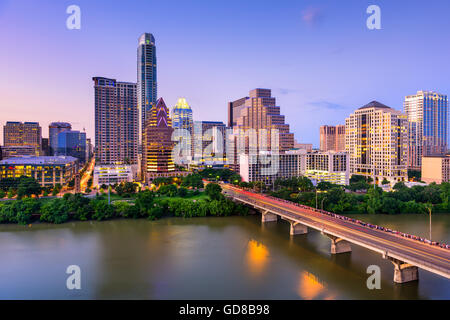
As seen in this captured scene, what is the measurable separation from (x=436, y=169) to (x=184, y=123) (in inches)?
3085

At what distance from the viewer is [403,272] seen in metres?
14.6

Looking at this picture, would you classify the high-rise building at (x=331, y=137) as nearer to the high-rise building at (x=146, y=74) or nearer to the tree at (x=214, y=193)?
the high-rise building at (x=146, y=74)

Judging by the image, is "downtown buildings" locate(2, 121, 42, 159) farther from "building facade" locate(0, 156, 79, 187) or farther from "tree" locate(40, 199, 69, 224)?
"tree" locate(40, 199, 69, 224)

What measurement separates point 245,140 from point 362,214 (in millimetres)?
43867

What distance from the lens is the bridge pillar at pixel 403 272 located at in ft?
47.7

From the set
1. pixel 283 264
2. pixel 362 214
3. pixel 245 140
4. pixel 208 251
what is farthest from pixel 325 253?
pixel 245 140

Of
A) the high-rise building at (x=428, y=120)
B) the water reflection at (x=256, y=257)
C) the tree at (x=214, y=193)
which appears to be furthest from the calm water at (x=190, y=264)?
the high-rise building at (x=428, y=120)

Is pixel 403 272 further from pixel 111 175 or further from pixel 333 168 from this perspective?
pixel 111 175

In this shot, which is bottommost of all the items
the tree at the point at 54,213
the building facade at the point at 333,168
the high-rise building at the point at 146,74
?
the tree at the point at 54,213

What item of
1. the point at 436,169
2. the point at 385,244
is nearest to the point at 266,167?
the point at 436,169

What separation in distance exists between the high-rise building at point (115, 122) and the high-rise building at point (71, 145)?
4153 centimetres

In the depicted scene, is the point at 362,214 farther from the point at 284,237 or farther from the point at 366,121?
the point at 366,121

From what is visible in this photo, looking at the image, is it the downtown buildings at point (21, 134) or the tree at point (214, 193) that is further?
the downtown buildings at point (21, 134)

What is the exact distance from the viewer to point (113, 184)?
1924 inches
